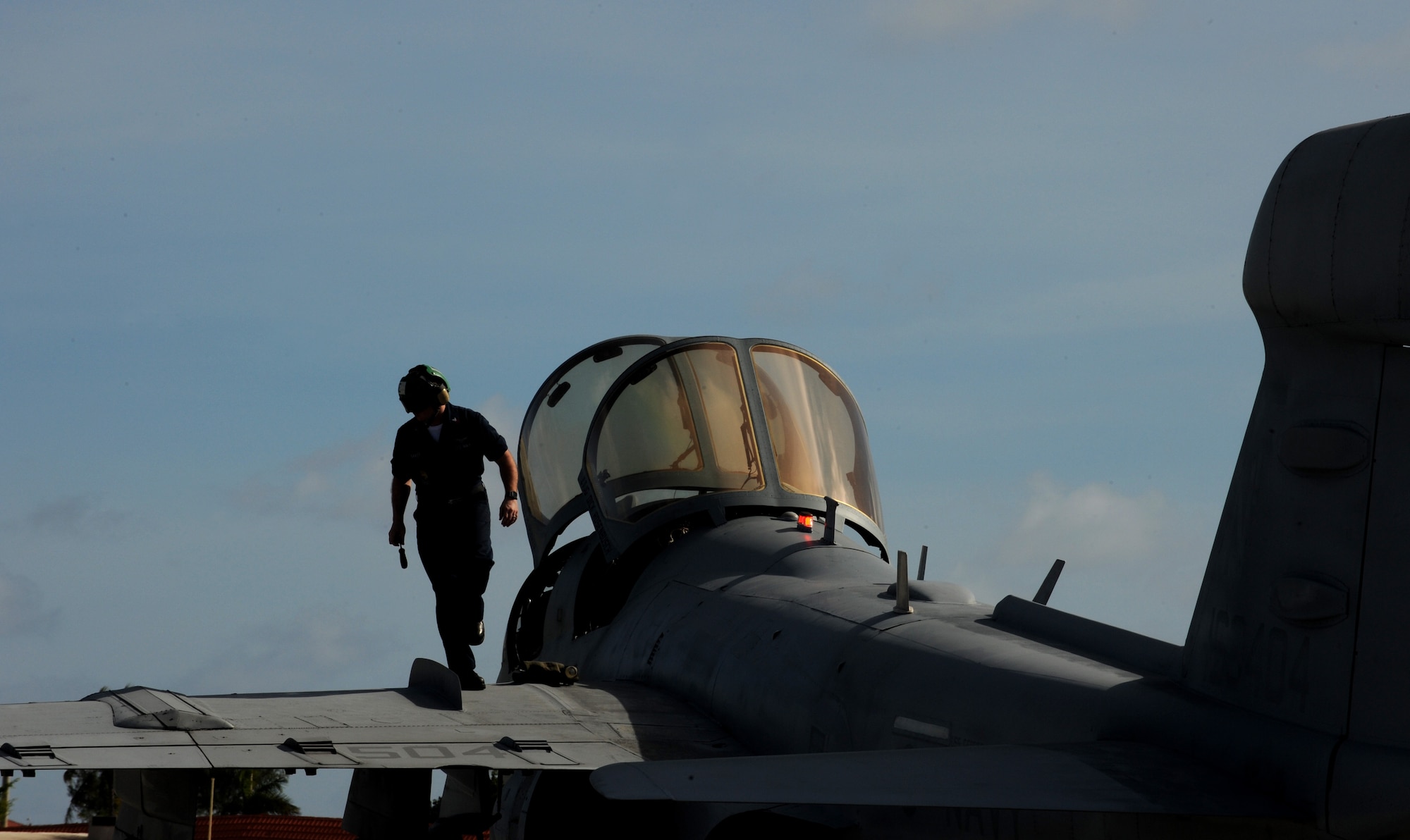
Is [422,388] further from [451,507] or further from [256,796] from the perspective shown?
[256,796]

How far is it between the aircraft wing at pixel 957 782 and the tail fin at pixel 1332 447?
1.38ft

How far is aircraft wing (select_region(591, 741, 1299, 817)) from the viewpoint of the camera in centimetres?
427

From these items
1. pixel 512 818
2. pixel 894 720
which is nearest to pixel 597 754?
pixel 512 818

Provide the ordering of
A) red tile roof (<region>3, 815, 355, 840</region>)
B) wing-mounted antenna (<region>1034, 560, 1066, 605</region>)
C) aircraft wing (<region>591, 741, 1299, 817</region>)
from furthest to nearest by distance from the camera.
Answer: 1. red tile roof (<region>3, 815, 355, 840</region>)
2. wing-mounted antenna (<region>1034, 560, 1066, 605</region>)
3. aircraft wing (<region>591, 741, 1299, 817</region>)

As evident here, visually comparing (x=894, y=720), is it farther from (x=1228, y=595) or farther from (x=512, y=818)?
(x=512, y=818)

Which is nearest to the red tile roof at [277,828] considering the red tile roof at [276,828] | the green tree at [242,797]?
the red tile roof at [276,828]

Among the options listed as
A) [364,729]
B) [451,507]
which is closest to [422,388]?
[451,507]

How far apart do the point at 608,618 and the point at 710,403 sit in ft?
5.49

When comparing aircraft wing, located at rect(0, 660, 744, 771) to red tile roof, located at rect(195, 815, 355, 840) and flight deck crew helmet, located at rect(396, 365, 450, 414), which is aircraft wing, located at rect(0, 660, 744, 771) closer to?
flight deck crew helmet, located at rect(396, 365, 450, 414)

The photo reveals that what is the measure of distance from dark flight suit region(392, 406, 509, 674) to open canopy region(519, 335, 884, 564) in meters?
1.14

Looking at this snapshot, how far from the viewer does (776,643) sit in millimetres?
7672

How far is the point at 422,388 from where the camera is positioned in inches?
362

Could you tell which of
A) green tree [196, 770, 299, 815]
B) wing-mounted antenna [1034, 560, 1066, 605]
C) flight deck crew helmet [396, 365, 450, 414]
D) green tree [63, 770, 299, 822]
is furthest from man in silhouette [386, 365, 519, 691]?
green tree [196, 770, 299, 815]

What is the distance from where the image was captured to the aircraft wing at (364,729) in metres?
6.48
